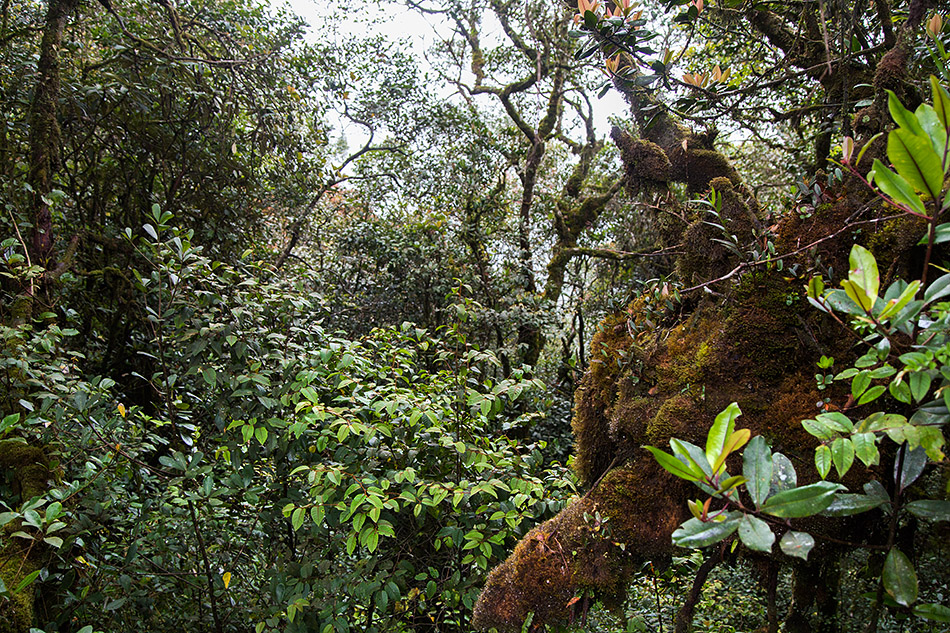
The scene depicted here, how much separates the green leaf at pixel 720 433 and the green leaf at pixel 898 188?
0.37 metres

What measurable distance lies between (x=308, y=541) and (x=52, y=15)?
9.34ft

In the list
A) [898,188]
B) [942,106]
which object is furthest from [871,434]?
[942,106]

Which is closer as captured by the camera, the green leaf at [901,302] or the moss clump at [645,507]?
the green leaf at [901,302]

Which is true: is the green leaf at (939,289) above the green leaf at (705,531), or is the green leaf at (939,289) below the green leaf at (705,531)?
above

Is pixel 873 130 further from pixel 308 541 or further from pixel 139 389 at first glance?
pixel 139 389

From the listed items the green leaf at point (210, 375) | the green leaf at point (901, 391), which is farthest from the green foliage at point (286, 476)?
the green leaf at point (901, 391)

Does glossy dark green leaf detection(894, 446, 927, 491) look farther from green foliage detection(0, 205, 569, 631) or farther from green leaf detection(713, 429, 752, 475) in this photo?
green foliage detection(0, 205, 569, 631)

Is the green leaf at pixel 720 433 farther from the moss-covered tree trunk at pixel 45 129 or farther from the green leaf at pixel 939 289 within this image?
the moss-covered tree trunk at pixel 45 129

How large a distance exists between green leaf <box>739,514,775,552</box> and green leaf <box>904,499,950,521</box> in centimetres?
30

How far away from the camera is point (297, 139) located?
4.15 m

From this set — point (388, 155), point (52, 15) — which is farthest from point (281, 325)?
point (388, 155)

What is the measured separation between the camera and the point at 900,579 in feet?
2.41

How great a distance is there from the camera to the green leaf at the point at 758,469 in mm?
665

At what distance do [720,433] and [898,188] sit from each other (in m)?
0.42
